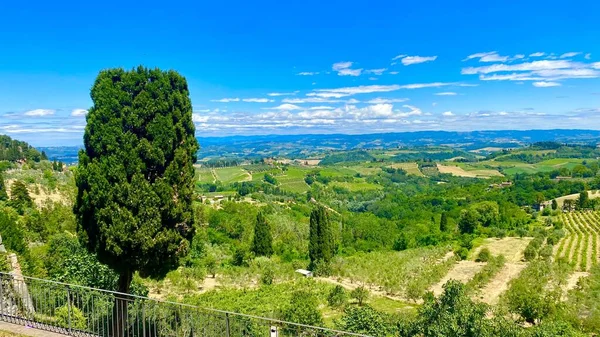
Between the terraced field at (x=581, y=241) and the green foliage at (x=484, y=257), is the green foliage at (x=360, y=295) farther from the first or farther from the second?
the terraced field at (x=581, y=241)

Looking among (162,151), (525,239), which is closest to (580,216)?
(525,239)

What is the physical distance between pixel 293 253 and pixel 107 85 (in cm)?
3712

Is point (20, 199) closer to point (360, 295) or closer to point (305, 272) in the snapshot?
point (305, 272)

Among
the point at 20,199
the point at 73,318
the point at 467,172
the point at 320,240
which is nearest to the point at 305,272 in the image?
the point at 320,240

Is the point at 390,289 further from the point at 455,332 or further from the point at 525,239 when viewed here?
the point at 525,239

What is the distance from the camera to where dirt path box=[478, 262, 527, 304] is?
28108 millimetres

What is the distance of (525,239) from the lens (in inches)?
2088

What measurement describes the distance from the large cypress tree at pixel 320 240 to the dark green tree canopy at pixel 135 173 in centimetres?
2750

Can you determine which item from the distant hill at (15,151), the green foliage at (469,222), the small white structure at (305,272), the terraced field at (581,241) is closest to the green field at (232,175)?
the distant hill at (15,151)

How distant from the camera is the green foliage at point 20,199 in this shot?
3841cm

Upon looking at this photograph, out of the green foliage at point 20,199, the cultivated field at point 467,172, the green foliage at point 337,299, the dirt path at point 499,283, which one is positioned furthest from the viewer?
the cultivated field at point 467,172

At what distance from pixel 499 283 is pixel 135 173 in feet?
106

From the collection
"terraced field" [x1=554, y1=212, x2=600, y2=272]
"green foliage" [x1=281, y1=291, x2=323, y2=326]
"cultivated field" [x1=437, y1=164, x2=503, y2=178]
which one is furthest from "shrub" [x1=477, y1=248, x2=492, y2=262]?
"cultivated field" [x1=437, y1=164, x2=503, y2=178]

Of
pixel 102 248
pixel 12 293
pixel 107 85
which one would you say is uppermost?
pixel 107 85
